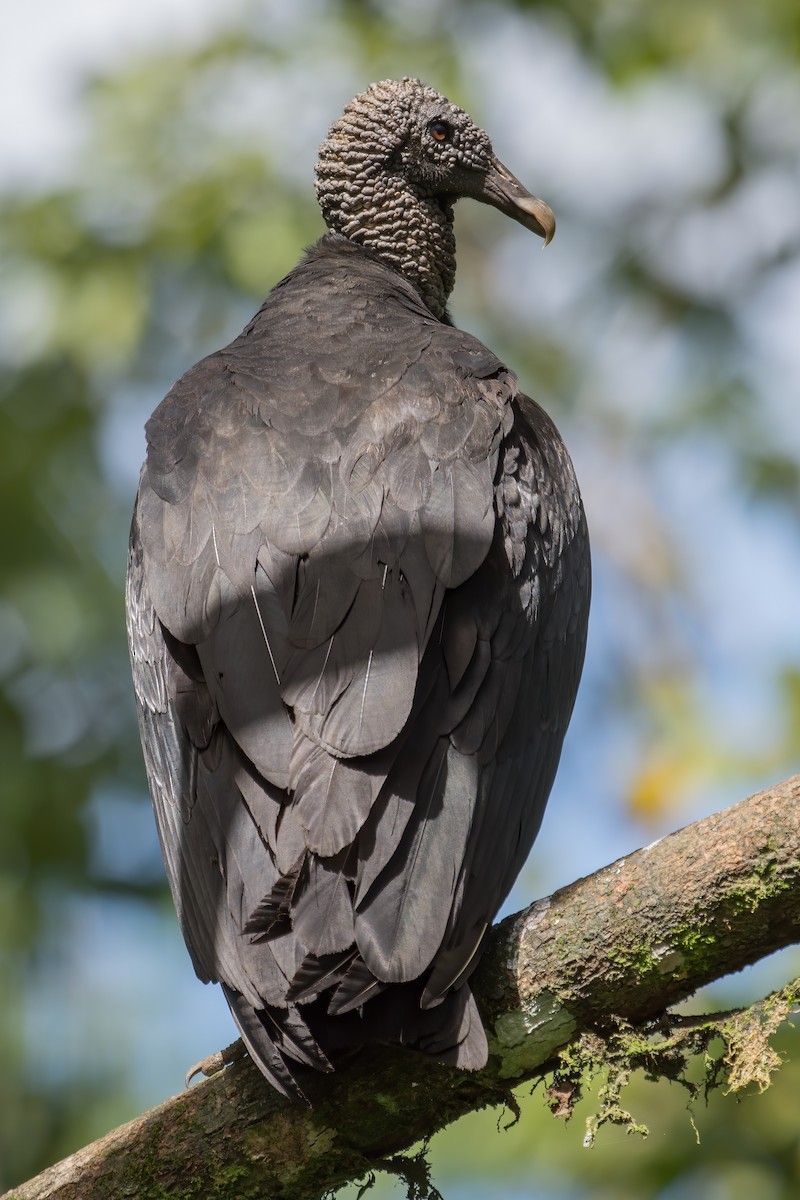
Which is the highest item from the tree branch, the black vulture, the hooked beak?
the hooked beak

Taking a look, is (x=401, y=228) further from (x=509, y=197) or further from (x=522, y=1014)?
(x=522, y=1014)

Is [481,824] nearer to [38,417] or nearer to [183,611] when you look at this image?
[183,611]

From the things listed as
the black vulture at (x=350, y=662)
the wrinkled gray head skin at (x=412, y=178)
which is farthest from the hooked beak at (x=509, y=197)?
the black vulture at (x=350, y=662)

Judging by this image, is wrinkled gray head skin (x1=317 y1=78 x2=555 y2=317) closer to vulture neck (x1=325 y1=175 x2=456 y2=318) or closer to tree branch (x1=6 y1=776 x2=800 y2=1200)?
vulture neck (x1=325 y1=175 x2=456 y2=318)

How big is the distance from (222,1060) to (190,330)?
6.09 m

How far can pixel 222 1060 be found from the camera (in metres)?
2.93

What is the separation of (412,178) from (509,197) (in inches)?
13.5

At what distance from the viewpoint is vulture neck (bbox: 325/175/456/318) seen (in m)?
4.69

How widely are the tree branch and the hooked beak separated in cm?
258

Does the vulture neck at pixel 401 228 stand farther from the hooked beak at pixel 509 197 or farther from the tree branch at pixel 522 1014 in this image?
the tree branch at pixel 522 1014

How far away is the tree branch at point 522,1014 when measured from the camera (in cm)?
261

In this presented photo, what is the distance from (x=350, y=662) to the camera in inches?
111

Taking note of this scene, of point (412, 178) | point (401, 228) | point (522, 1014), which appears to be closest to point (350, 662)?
point (522, 1014)

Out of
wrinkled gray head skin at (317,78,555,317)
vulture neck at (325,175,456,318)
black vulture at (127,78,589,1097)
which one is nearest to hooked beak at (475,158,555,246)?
wrinkled gray head skin at (317,78,555,317)
